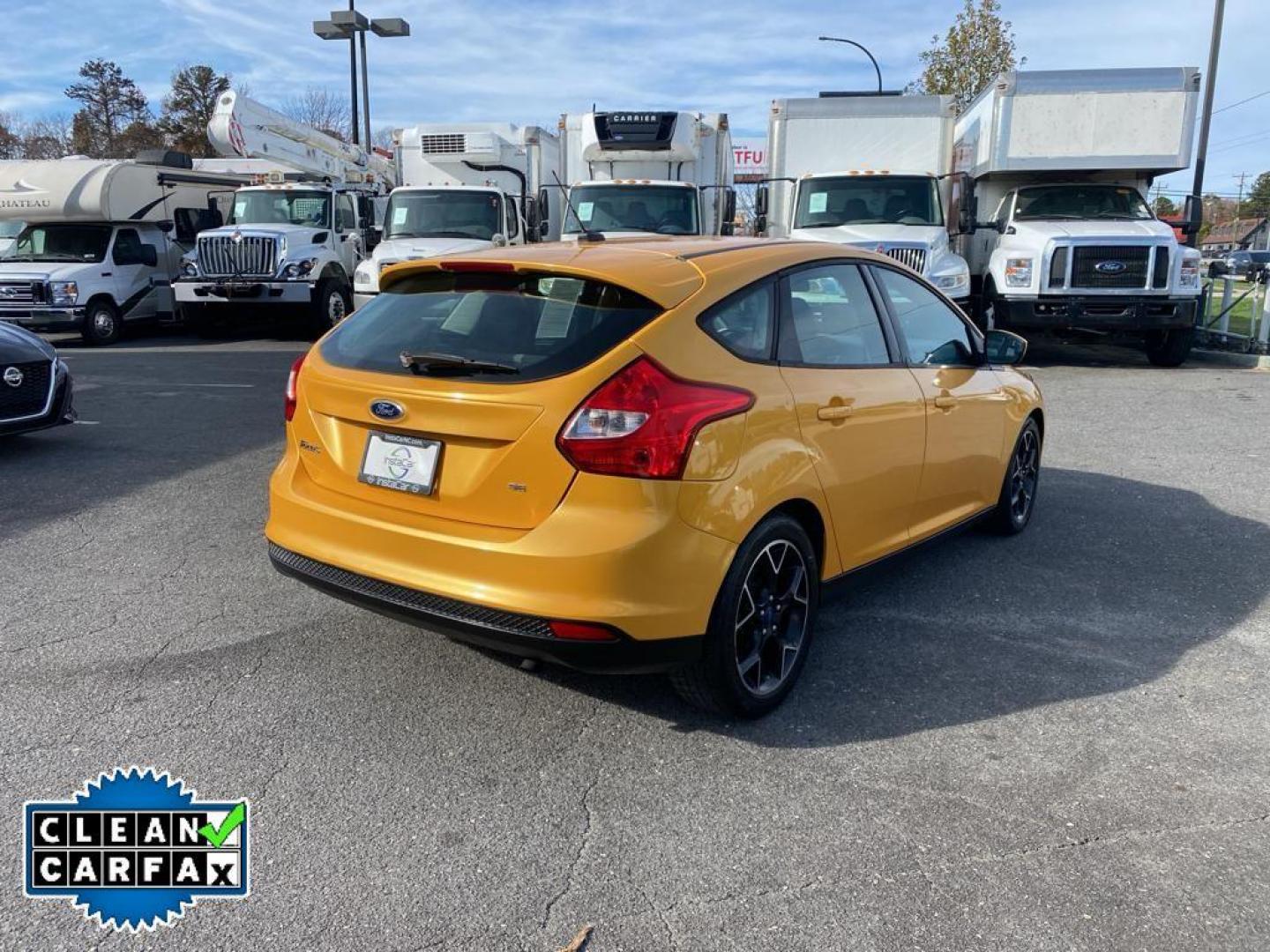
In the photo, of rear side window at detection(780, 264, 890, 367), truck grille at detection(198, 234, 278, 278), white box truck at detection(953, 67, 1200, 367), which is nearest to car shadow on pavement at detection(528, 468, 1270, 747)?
rear side window at detection(780, 264, 890, 367)

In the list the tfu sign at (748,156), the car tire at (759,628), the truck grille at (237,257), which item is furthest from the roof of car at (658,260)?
the tfu sign at (748,156)

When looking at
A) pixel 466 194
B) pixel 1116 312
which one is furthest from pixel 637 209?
pixel 1116 312

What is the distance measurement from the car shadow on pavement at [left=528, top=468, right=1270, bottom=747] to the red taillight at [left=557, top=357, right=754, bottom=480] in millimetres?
1046

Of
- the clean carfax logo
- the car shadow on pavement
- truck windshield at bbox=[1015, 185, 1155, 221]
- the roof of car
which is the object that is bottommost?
the clean carfax logo

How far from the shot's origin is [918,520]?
175 inches

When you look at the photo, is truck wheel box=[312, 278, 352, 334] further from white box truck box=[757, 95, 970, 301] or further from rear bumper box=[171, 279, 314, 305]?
white box truck box=[757, 95, 970, 301]

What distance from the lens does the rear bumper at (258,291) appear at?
15703mm

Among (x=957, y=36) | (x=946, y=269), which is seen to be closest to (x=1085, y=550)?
(x=946, y=269)

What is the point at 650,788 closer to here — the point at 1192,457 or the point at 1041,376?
the point at 1192,457

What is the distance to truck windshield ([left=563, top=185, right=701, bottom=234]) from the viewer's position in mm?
13836

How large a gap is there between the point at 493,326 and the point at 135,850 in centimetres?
192

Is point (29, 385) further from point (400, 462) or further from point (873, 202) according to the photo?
point (873, 202)

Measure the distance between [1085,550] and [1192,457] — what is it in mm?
3099

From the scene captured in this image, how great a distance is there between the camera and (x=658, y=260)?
3504 mm
